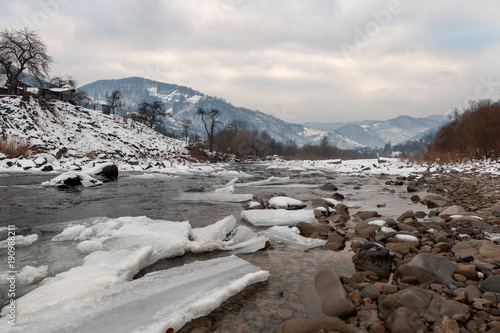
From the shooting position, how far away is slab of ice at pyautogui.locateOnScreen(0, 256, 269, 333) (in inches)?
72.5

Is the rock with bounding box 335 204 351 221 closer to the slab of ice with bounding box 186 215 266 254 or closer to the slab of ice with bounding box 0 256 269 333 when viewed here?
the slab of ice with bounding box 186 215 266 254

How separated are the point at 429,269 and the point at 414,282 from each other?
0.21 m

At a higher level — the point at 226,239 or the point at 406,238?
the point at 406,238

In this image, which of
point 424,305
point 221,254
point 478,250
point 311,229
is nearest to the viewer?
point 424,305

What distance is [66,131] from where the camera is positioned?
1154 inches

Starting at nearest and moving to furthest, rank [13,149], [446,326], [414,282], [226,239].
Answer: [446,326], [414,282], [226,239], [13,149]

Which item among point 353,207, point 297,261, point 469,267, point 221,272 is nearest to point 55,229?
point 221,272

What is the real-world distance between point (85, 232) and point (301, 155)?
93.4 m

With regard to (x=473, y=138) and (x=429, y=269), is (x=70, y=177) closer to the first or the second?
(x=429, y=269)

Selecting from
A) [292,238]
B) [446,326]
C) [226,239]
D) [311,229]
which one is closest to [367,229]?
[311,229]

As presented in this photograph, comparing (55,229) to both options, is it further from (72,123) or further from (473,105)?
(72,123)

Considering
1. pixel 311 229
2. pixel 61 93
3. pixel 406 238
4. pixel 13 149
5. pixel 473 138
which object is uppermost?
pixel 61 93

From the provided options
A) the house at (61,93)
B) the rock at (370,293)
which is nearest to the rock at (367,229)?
the rock at (370,293)

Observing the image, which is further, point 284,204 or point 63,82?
point 63,82
